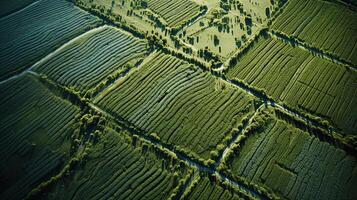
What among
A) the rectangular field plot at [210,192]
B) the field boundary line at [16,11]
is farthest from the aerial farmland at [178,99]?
the field boundary line at [16,11]

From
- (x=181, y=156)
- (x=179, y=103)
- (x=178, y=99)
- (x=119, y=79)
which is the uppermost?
(x=178, y=99)

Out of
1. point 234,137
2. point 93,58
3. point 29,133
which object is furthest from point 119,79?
point 234,137

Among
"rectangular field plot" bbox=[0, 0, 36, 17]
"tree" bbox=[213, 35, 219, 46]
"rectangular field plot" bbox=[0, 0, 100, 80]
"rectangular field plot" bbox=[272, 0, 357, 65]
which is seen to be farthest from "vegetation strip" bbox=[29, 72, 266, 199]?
"rectangular field plot" bbox=[272, 0, 357, 65]

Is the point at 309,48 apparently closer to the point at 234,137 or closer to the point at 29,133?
the point at 234,137

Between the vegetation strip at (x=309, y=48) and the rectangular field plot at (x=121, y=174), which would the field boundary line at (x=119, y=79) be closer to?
the rectangular field plot at (x=121, y=174)

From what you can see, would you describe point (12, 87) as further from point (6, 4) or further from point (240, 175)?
point (240, 175)

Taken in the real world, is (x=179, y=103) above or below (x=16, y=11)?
below
